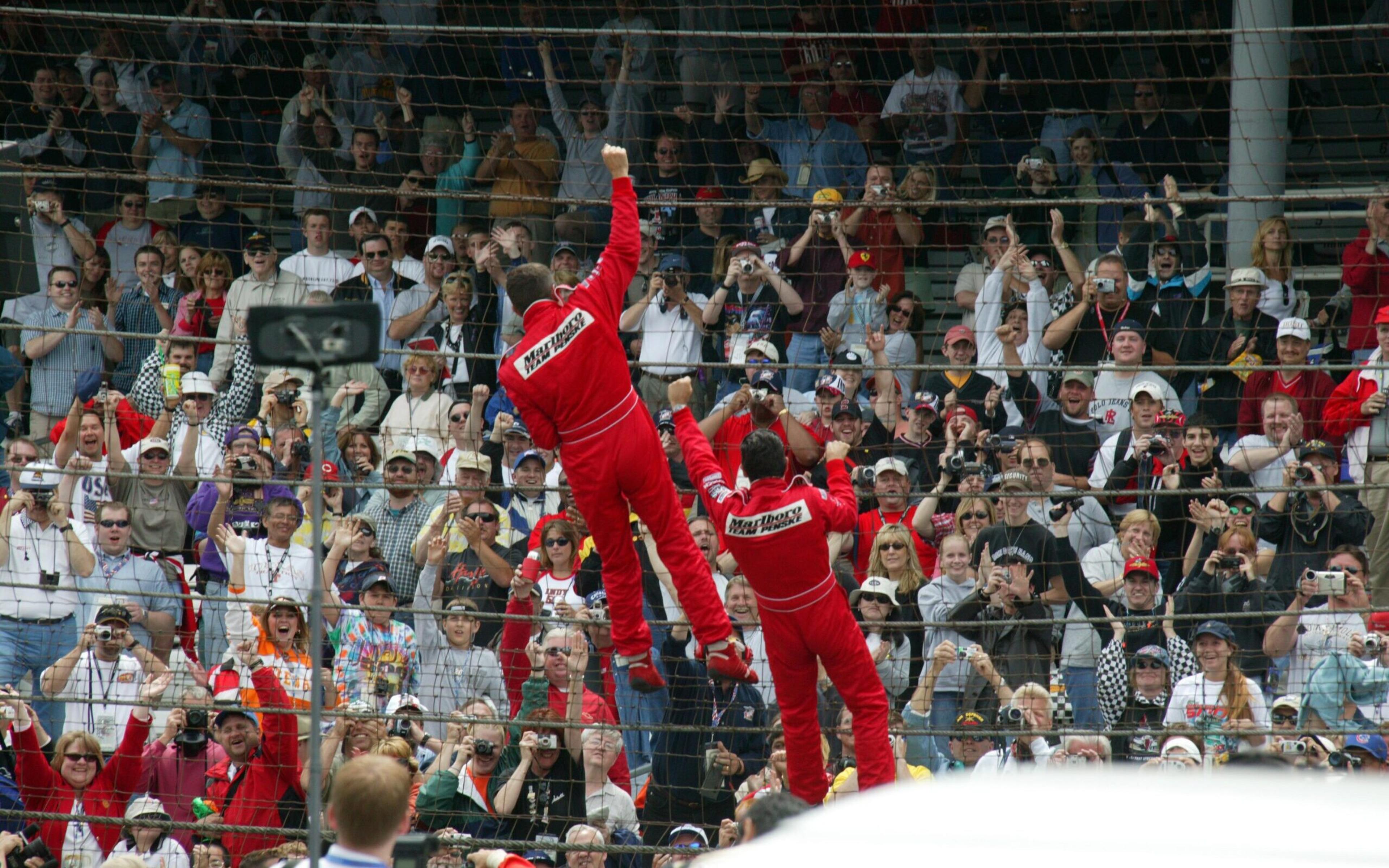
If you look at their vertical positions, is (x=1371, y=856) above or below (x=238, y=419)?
below

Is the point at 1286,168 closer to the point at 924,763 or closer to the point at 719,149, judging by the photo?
the point at 719,149

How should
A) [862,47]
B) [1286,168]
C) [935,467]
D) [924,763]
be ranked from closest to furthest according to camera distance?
[924,763]
[935,467]
[862,47]
[1286,168]

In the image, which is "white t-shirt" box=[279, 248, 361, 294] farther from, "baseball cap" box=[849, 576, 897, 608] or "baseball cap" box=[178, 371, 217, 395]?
"baseball cap" box=[849, 576, 897, 608]

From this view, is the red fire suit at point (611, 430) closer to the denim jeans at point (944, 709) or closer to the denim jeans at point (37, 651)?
the denim jeans at point (944, 709)

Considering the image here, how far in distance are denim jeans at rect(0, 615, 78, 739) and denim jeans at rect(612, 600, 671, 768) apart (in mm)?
3023

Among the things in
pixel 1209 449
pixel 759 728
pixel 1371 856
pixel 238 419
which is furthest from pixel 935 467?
pixel 1371 856

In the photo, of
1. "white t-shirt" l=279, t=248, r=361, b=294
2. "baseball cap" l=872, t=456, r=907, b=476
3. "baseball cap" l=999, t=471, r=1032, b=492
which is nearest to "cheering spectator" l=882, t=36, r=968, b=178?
"baseball cap" l=872, t=456, r=907, b=476

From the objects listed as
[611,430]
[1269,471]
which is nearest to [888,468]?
[1269,471]

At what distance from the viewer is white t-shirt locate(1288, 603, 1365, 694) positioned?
23.8ft

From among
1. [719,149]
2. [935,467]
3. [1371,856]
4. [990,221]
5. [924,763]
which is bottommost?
[924,763]

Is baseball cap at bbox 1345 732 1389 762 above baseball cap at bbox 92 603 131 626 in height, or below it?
below

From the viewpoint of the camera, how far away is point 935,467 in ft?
29.1

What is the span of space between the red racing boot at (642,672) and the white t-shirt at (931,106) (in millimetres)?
4311

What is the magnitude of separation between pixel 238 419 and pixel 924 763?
487 cm
